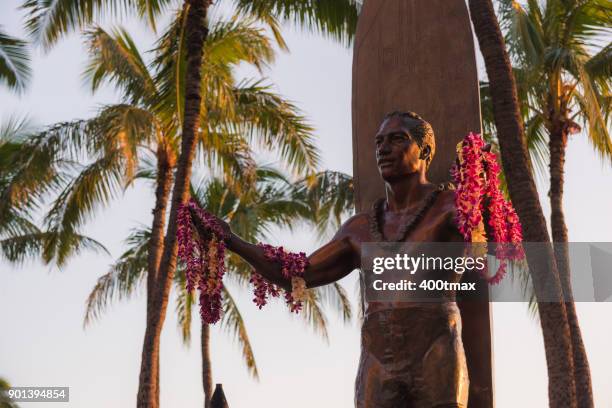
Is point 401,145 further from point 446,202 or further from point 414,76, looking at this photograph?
point 414,76

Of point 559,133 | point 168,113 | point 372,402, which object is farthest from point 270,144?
point 372,402

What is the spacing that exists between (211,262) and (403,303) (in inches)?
36.7

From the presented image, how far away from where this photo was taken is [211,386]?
25000 mm

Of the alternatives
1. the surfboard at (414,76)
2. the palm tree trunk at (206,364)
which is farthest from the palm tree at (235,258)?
the surfboard at (414,76)

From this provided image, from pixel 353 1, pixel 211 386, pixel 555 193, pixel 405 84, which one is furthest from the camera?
pixel 211 386

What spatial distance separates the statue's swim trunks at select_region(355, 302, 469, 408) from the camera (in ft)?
16.5

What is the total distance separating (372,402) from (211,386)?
2024 cm

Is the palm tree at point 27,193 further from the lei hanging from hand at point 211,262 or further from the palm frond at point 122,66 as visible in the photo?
the lei hanging from hand at point 211,262

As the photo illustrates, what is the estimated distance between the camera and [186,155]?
15.8 metres

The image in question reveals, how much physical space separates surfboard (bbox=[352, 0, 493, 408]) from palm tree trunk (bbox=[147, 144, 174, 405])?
13.1 metres

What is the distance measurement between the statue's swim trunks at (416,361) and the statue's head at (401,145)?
659 millimetres

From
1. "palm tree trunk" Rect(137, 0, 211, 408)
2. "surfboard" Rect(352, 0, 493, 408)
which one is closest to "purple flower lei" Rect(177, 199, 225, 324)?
"surfboard" Rect(352, 0, 493, 408)

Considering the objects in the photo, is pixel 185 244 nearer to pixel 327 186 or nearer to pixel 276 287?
pixel 276 287

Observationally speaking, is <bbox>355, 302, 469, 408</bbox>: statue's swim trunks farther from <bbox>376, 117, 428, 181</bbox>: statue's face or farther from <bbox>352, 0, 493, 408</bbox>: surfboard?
<bbox>352, 0, 493, 408</bbox>: surfboard
